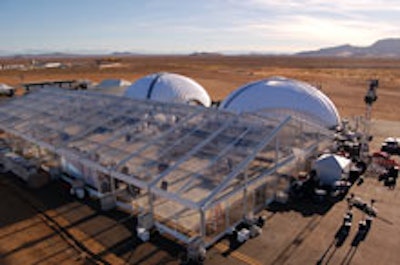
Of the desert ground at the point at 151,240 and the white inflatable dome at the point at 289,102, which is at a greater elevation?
the white inflatable dome at the point at 289,102

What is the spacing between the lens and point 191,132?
77.4 ft

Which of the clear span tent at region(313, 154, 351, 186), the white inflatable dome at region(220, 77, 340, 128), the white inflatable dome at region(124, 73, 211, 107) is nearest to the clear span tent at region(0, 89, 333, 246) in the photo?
the clear span tent at region(313, 154, 351, 186)

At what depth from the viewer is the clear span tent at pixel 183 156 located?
19422 millimetres

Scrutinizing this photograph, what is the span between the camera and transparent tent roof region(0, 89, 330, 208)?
63.8ft

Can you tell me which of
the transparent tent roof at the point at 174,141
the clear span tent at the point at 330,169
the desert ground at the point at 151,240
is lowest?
the desert ground at the point at 151,240

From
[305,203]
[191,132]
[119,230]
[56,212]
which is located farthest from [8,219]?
[305,203]

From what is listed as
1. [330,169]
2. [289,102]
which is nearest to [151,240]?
[330,169]

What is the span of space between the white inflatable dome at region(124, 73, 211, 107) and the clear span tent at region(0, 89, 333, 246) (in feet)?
40.2

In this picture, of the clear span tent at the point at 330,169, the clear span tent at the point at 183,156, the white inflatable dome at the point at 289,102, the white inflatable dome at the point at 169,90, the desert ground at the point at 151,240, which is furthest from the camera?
the white inflatable dome at the point at 169,90

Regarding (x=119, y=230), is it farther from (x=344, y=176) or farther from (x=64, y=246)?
(x=344, y=176)

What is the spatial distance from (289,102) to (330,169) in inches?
400

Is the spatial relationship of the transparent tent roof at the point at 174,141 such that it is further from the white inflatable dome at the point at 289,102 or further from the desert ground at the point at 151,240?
the white inflatable dome at the point at 289,102

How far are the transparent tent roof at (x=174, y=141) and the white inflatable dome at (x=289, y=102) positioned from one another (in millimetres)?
6256

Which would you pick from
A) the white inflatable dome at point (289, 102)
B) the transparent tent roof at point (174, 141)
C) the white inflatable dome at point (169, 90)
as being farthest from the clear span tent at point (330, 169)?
the white inflatable dome at point (169, 90)
